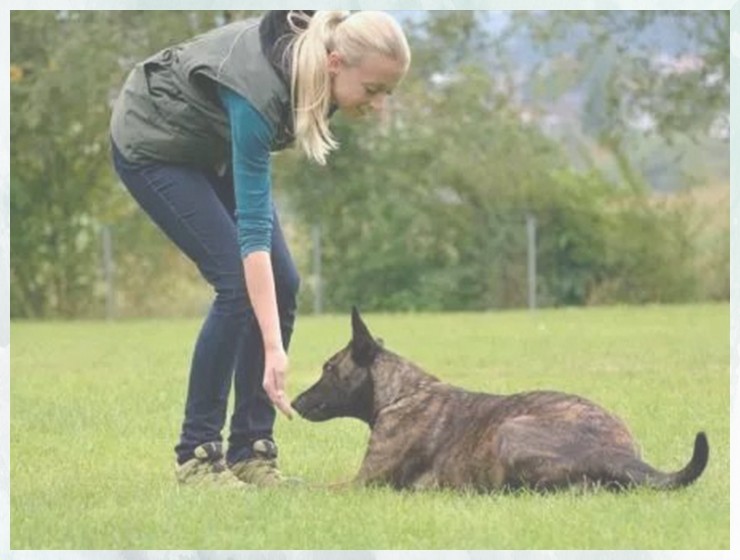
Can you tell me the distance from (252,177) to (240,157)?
9 cm

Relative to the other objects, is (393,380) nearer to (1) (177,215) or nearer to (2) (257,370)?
(2) (257,370)

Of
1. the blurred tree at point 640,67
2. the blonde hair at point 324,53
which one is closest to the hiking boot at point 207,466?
the blonde hair at point 324,53

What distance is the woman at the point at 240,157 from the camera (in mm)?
5898

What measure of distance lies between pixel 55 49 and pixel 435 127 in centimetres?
607

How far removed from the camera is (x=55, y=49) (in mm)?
23203

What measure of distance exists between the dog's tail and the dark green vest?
172 centimetres

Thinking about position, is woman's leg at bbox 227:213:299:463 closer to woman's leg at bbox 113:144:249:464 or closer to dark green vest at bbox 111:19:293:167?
woman's leg at bbox 113:144:249:464

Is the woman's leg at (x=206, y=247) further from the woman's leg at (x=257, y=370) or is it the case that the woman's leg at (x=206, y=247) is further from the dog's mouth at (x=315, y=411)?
the dog's mouth at (x=315, y=411)

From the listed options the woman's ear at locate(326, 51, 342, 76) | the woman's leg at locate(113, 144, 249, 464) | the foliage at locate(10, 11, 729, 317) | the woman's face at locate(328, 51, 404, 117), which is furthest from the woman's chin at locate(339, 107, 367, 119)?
the foliage at locate(10, 11, 729, 317)

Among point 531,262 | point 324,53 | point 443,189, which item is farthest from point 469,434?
point 443,189

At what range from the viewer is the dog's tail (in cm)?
620
